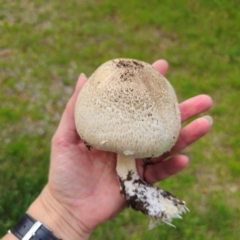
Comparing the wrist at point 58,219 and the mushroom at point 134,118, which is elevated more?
the mushroom at point 134,118

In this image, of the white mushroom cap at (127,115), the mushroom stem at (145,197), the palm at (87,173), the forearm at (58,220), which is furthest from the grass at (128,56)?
the white mushroom cap at (127,115)

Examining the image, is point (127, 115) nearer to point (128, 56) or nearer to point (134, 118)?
point (134, 118)

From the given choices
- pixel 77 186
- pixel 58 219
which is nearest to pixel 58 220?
pixel 58 219

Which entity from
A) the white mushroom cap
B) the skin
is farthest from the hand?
the white mushroom cap

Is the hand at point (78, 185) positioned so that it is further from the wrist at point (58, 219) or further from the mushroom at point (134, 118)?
the mushroom at point (134, 118)

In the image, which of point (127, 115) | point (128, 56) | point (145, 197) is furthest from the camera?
point (128, 56)

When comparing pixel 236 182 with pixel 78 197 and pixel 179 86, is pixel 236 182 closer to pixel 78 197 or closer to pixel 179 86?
pixel 179 86

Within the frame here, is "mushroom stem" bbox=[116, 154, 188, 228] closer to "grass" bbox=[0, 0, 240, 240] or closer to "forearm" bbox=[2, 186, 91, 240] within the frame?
"forearm" bbox=[2, 186, 91, 240]

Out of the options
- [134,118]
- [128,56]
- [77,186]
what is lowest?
[77,186]
